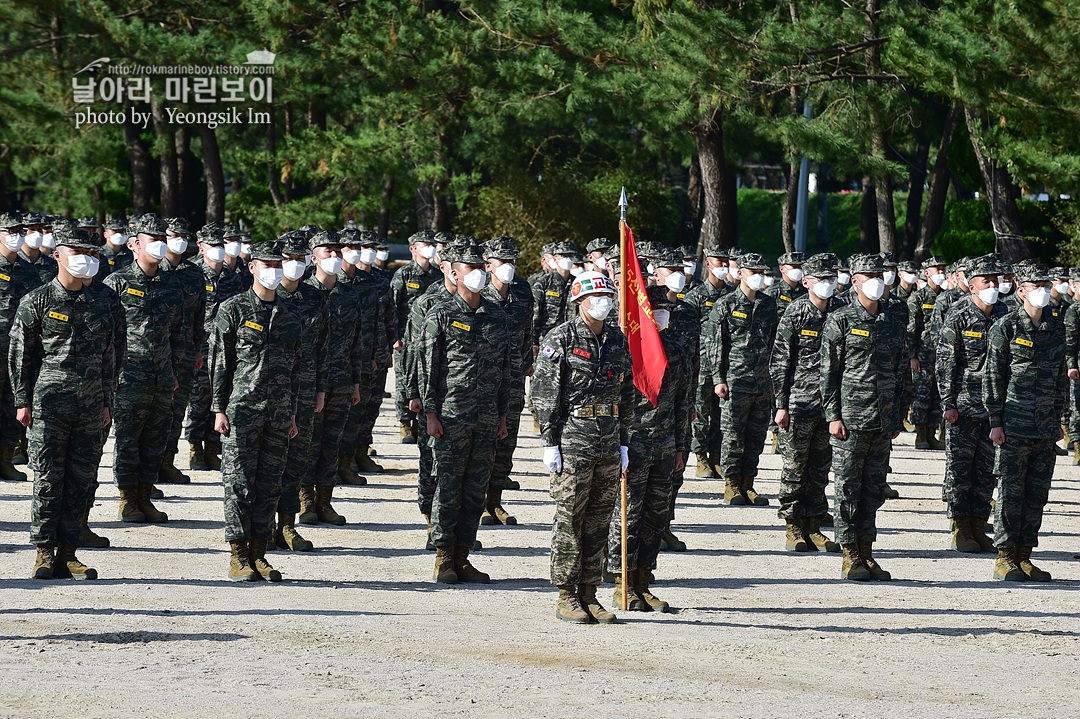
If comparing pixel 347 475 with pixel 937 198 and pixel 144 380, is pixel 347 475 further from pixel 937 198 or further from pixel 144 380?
pixel 937 198

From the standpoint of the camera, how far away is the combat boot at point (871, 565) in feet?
33.6

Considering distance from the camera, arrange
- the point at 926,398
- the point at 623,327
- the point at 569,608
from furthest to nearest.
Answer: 1. the point at 926,398
2. the point at 623,327
3. the point at 569,608

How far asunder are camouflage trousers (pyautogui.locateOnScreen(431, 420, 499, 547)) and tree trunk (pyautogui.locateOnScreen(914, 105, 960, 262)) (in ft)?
63.6

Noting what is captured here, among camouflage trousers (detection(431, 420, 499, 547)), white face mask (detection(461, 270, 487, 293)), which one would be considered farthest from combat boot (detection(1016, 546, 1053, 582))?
white face mask (detection(461, 270, 487, 293))

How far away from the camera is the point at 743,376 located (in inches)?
518

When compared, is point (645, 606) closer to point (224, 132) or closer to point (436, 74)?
point (436, 74)

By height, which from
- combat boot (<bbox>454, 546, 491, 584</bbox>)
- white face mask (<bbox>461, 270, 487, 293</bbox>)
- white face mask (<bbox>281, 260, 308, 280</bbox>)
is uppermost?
white face mask (<bbox>281, 260, 308, 280</bbox>)

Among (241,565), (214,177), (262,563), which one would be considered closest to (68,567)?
(241,565)

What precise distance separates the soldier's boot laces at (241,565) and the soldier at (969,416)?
576 centimetres

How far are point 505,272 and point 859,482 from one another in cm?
314

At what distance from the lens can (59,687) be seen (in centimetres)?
692

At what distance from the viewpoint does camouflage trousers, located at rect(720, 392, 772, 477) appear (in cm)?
1312

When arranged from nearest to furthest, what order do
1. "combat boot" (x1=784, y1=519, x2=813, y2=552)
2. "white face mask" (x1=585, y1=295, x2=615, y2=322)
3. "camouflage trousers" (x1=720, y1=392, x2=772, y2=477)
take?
"white face mask" (x1=585, y1=295, x2=615, y2=322), "combat boot" (x1=784, y1=519, x2=813, y2=552), "camouflage trousers" (x1=720, y1=392, x2=772, y2=477)

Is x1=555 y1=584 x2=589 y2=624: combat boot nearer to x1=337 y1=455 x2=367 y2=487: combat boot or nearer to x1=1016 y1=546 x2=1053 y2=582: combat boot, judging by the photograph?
x1=1016 y1=546 x2=1053 y2=582: combat boot
